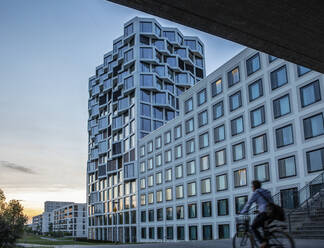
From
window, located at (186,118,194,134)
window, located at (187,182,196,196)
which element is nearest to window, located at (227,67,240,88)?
window, located at (186,118,194,134)

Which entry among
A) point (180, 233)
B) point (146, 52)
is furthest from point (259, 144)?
point (146, 52)

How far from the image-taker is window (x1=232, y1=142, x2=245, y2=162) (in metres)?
40.7

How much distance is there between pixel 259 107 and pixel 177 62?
41628 millimetres

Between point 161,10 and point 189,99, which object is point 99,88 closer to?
point 189,99

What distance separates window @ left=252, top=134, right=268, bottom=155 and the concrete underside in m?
22.7

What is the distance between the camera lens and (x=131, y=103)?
72.6 meters

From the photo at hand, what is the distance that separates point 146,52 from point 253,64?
36.9m

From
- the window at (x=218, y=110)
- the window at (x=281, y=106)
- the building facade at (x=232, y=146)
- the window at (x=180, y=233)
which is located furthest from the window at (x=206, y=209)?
the window at (x=281, y=106)

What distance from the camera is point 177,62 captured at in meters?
78.3

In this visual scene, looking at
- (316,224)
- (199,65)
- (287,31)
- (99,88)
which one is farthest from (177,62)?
(287,31)

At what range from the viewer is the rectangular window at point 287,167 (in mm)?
33750

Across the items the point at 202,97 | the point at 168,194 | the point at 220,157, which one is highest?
the point at 202,97

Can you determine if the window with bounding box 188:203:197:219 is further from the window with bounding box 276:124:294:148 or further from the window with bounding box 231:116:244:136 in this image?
the window with bounding box 276:124:294:148

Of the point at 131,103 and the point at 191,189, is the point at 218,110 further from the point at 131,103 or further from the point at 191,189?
the point at 131,103
